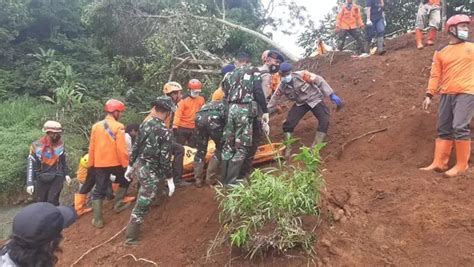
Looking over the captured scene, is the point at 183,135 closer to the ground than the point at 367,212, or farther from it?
farther from it

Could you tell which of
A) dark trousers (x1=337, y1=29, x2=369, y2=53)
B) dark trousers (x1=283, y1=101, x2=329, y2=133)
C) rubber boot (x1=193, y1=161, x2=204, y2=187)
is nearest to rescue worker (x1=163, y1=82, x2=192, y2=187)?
rubber boot (x1=193, y1=161, x2=204, y2=187)

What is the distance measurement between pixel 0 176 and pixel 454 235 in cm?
1124

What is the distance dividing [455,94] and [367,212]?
Result: 1672 mm

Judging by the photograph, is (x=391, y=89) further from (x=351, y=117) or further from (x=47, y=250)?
(x=47, y=250)

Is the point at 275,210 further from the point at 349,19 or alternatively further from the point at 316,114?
the point at 349,19

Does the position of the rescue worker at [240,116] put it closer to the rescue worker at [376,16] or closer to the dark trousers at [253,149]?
the dark trousers at [253,149]

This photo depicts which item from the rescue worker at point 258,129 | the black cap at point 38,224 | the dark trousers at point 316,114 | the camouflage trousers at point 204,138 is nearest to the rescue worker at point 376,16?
the dark trousers at point 316,114

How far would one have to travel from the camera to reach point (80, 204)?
7.09m

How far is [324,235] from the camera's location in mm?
4609

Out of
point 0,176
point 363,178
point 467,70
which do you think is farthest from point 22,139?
point 467,70

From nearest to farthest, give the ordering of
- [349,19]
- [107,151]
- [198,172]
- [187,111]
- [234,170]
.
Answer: [234,170] < [107,151] < [198,172] < [187,111] < [349,19]

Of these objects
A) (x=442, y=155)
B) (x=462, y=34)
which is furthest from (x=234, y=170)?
(x=462, y=34)

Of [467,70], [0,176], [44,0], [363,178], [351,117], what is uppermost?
[44,0]

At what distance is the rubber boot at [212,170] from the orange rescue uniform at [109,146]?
106 cm
